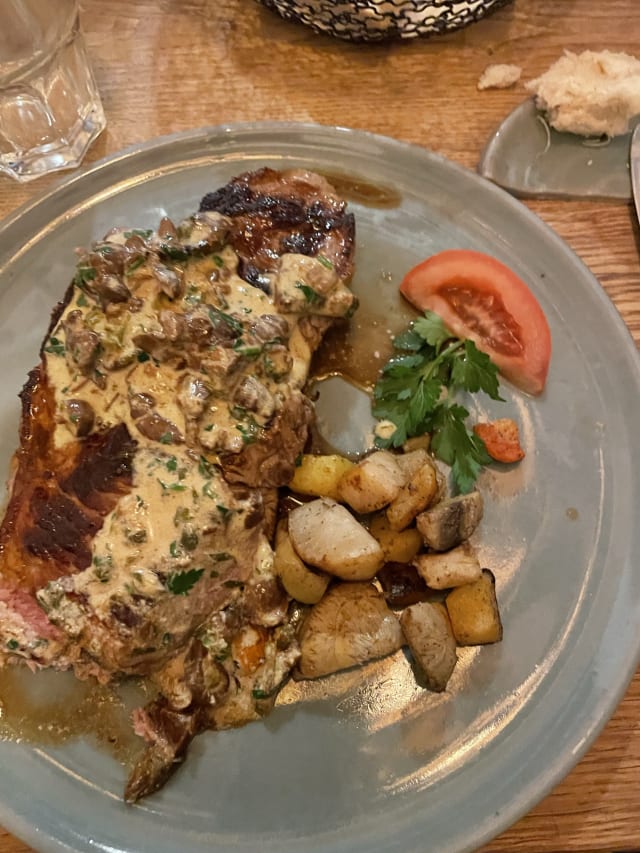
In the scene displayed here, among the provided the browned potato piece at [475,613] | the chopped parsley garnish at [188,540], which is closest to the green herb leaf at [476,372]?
the browned potato piece at [475,613]

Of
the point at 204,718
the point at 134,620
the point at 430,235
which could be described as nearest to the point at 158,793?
the point at 204,718

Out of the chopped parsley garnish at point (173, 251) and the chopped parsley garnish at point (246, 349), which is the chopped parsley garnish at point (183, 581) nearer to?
the chopped parsley garnish at point (246, 349)

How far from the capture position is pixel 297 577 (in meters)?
1.55

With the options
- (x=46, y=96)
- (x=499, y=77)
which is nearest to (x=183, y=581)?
(x=46, y=96)

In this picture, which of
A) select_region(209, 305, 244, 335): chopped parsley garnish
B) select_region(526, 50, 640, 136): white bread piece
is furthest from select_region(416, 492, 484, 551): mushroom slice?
select_region(526, 50, 640, 136): white bread piece

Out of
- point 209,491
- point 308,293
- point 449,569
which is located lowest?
point 449,569

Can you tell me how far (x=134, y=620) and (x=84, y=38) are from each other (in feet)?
6.94

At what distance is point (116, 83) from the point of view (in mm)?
2396

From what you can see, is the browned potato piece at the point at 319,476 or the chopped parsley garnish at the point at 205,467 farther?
the browned potato piece at the point at 319,476

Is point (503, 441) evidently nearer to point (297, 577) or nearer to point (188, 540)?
point (297, 577)

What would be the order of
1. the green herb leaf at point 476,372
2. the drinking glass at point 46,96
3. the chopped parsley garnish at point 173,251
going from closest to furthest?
1. the chopped parsley garnish at point 173,251
2. the green herb leaf at point 476,372
3. the drinking glass at point 46,96

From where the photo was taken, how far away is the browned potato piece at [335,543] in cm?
153

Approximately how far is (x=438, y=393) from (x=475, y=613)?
542mm

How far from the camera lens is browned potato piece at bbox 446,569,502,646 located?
5.11 ft
